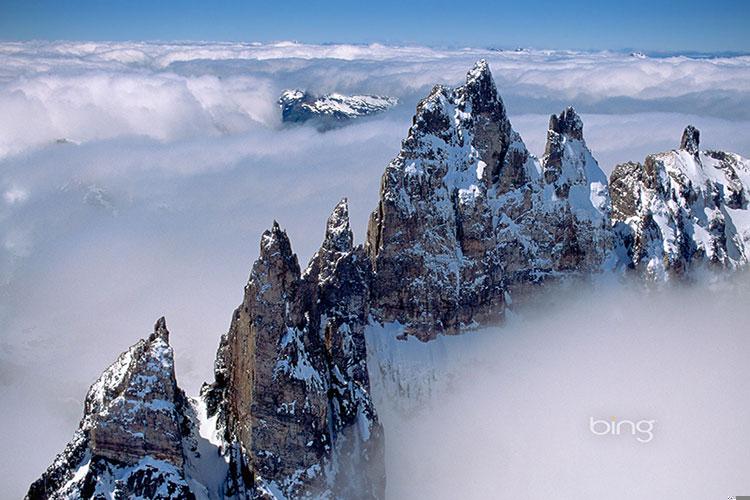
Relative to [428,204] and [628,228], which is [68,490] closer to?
[428,204]

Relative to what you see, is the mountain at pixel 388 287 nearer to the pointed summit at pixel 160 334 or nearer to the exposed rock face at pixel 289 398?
the exposed rock face at pixel 289 398

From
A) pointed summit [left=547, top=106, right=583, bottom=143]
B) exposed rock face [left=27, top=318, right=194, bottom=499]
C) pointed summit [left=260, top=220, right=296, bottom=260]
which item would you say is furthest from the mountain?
pointed summit [left=547, top=106, right=583, bottom=143]

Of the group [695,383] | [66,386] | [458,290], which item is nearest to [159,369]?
[458,290]

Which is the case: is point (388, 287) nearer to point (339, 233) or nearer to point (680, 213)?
point (339, 233)

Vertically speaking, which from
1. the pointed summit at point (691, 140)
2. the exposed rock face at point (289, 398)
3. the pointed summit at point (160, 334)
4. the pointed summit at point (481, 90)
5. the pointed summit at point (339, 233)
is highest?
the pointed summit at point (481, 90)

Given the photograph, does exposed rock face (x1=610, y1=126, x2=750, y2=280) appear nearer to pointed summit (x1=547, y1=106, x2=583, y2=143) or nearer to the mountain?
the mountain

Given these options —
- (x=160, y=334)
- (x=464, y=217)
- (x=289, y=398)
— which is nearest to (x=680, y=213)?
(x=464, y=217)

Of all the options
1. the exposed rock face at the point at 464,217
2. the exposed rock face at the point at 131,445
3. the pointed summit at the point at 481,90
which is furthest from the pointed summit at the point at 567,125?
the exposed rock face at the point at 131,445
